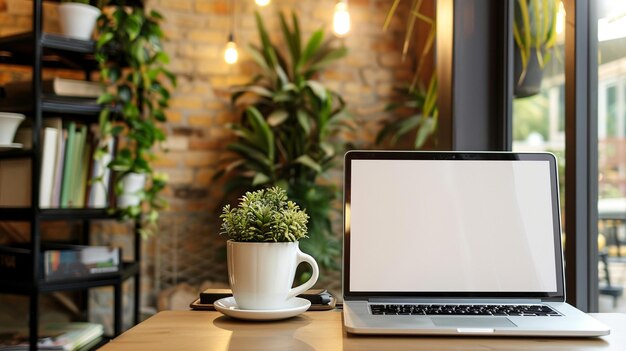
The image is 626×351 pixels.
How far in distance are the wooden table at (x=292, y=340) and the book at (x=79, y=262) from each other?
1.68m

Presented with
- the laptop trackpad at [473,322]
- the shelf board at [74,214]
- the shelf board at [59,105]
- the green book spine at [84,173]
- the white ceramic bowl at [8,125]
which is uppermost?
the shelf board at [59,105]

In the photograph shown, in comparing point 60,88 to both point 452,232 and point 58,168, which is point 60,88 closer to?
point 58,168

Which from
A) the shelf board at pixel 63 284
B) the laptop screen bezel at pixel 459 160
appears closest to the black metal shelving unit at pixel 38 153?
the shelf board at pixel 63 284

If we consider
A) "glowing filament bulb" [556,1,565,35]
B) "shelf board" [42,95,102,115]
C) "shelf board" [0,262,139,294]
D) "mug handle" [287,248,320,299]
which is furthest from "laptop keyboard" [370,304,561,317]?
"shelf board" [42,95,102,115]

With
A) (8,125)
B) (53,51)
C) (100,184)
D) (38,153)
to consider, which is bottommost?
(100,184)

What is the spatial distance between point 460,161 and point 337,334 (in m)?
0.43

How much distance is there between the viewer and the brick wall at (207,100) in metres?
3.44

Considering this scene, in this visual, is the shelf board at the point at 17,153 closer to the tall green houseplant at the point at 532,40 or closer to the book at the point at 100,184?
the book at the point at 100,184

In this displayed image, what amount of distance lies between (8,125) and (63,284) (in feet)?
2.22

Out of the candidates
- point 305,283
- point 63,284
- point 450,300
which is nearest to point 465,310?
point 450,300

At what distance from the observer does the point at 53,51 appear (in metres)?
2.76

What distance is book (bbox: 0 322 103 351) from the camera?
2.59 meters

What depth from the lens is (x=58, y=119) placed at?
2.69m

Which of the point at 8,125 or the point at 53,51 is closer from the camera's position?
the point at 8,125
